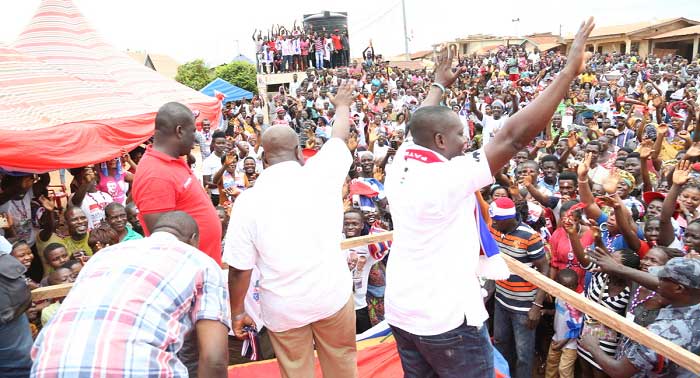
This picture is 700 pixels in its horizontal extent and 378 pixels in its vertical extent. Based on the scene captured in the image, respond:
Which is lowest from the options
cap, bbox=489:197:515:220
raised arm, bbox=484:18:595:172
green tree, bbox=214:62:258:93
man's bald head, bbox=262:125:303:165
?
cap, bbox=489:197:515:220

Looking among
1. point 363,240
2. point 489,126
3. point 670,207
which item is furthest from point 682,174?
point 489,126

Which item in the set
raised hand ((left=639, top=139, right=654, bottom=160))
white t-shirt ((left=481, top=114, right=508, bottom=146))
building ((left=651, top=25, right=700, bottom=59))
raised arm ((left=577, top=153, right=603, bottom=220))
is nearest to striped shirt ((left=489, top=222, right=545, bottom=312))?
raised arm ((left=577, top=153, right=603, bottom=220))

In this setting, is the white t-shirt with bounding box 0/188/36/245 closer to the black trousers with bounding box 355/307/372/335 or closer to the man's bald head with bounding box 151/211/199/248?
the black trousers with bounding box 355/307/372/335

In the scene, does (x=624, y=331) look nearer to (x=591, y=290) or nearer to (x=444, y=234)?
(x=591, y=290)

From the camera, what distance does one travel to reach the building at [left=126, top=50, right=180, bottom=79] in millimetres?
42719

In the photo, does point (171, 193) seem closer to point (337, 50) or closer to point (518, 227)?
point (518, 227)

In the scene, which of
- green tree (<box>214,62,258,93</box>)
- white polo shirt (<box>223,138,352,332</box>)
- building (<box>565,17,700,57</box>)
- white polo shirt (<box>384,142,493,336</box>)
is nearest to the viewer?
white polo shirt (<box>384,142,493,336</box>)

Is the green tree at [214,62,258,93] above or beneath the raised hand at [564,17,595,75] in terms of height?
above

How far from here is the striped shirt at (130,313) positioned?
1527 mm

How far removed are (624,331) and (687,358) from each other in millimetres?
326

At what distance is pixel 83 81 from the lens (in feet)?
22.6

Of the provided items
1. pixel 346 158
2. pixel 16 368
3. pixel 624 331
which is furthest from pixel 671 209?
pixel 16 368

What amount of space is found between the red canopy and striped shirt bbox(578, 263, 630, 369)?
198 inches

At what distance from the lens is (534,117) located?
1594 mm
